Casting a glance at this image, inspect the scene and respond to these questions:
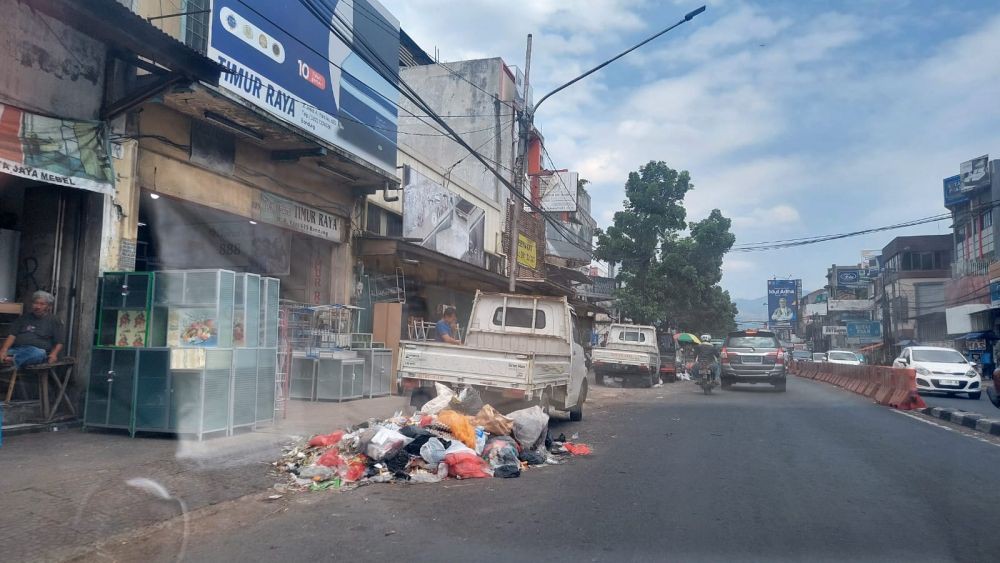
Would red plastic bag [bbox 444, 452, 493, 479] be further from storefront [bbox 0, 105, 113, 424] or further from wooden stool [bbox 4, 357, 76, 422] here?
storefront [bbox 0, 105, 113, 424]

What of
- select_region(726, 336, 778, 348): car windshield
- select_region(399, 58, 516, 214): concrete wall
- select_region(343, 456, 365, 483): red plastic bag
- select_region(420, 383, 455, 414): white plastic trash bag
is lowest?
select_region(343, 456, 365, 483): red plastic bag

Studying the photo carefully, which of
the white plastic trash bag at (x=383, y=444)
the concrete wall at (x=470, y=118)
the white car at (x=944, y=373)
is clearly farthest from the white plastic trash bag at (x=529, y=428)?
the concrete wall at (x=470, y=118)

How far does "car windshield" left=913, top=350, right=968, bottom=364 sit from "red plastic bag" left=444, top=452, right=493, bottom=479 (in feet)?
59.8

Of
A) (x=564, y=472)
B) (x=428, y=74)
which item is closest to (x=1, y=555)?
(x=564, y=472)

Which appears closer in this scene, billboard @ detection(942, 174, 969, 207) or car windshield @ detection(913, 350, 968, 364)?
car windshield @ detection(913, 350, 968, 364)

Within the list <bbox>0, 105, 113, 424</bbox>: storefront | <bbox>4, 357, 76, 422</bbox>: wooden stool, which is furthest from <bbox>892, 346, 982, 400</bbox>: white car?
<bbox>4, 357, 76, 422</bbox>: wooden stool

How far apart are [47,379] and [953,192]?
48679 millimetres

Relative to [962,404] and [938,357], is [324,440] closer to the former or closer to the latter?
A: [962,404]

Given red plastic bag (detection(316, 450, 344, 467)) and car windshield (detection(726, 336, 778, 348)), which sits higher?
car windshield (detection(726, 336, 778, 348))

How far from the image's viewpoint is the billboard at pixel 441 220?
18.8 meters

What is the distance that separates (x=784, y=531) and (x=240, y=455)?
18.3 ft

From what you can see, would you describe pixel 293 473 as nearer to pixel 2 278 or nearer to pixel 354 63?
pixel 2 278

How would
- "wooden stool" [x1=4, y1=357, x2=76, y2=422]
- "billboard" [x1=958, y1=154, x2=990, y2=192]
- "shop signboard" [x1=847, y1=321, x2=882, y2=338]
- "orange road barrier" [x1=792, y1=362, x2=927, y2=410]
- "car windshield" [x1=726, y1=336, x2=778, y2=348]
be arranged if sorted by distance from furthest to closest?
"shop signboard" [x1=847, y1=321, x2=882, y2=338]
"billboard" [x1=958, y1=154, x2=990, y2=192]
"car windshield" [x1=726, y1=336, x2=778, y2=348]
"orange road barrier" [x1=792, y1=362, x2=927, y2=410]
"wooden stool" [x1=4, y1=357, x2=76, y2=422]

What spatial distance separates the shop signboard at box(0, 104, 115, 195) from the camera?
7.96m
